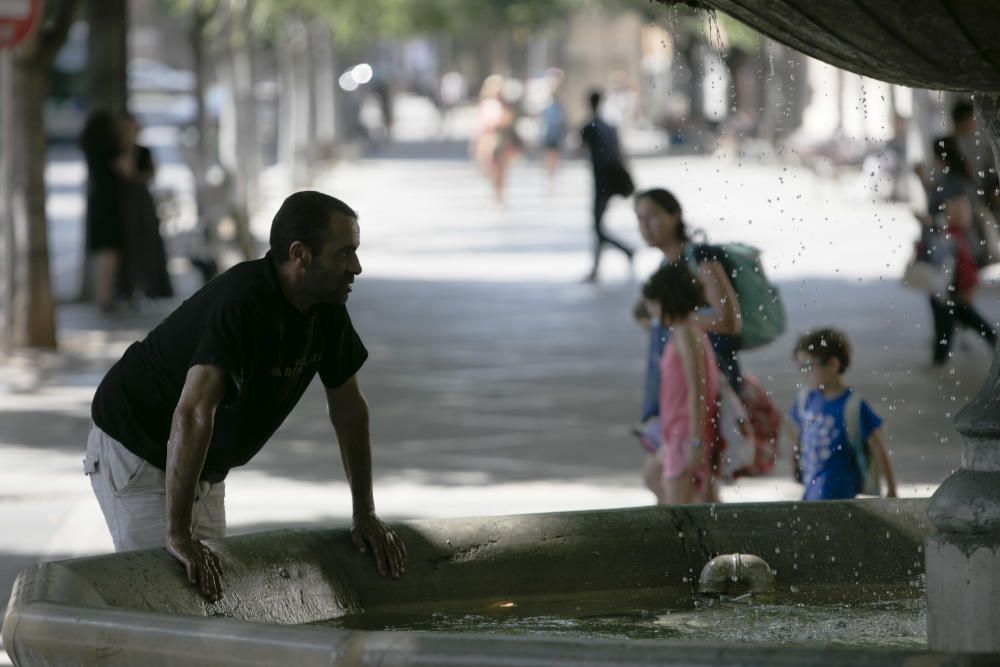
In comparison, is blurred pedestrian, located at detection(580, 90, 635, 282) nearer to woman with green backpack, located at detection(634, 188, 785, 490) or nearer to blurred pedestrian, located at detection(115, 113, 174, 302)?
blurred pedestrian, located at detection(115, 113, 174, 302)

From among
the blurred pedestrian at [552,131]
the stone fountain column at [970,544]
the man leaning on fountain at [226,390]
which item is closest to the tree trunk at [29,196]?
the man leaning on fountain at [226,390]

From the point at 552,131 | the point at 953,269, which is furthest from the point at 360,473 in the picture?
the point at 552,131

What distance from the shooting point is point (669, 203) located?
7906 mm

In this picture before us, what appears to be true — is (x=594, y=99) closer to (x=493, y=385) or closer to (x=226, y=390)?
(x=493, y=385)

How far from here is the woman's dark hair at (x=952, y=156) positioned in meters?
13.3

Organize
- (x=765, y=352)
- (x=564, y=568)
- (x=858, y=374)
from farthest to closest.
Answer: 1. (x=765, y=352)
2. (x=858, y=374)
3. (x=564, y=568)

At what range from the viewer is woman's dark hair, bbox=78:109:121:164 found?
18.1 meters

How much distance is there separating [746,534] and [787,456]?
478 cm

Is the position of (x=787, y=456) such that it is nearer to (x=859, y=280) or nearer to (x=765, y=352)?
(x=765, y=352)

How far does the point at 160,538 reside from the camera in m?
5.43

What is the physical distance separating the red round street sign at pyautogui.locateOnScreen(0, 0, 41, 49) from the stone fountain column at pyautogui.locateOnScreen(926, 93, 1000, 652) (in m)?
10.5

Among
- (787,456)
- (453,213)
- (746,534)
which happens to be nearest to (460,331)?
(787,456)

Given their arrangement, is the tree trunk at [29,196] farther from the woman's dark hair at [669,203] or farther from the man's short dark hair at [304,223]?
the man's short dark hair at [304,223]

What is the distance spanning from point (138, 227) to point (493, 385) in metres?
5.62
